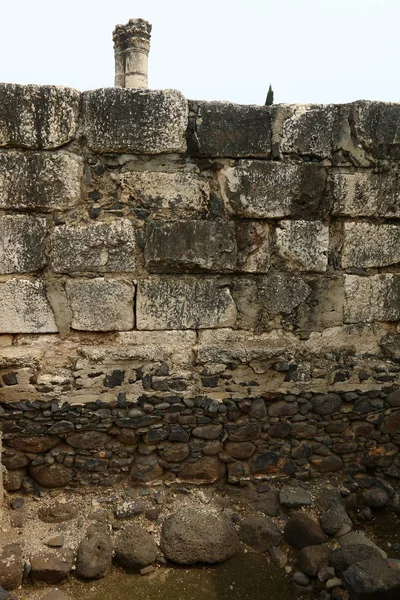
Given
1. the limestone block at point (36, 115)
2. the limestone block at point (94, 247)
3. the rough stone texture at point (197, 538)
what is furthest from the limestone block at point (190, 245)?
the rough stone texture at point (197, 538)

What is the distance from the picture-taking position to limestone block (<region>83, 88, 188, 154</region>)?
119 inches

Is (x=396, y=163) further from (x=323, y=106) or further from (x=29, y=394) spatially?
(x=29, y=394)

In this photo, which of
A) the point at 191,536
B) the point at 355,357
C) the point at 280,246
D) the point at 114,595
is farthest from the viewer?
the point at 355,357

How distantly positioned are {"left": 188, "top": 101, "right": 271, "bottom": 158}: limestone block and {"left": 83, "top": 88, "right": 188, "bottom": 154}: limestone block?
10cm

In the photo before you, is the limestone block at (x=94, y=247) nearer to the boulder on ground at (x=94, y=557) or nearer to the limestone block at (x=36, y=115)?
the limestone block at (x=36, y=115)

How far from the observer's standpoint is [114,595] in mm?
2846

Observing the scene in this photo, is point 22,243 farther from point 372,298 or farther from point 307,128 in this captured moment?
point 372,298

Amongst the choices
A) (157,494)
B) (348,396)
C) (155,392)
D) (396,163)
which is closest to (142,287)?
(155,392)

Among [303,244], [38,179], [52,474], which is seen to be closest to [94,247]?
[38,179]

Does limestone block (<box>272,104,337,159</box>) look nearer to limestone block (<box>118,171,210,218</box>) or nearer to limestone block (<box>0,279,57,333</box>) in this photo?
limestone block (<box>118,171,210,218</box>)

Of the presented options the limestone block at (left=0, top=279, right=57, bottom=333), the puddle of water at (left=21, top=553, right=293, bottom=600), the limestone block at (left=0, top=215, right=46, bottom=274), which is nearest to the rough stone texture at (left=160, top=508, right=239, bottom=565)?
the puddle of water at (left=21, top=553, right=293, bottom=600)

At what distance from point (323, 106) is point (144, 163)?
1.19 metres

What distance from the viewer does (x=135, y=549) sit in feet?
9.95

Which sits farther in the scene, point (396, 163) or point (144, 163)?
point (396, 163)
